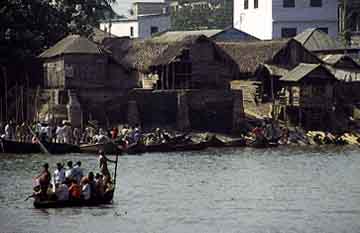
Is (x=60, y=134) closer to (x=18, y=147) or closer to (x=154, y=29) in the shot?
(x=18, y=147)

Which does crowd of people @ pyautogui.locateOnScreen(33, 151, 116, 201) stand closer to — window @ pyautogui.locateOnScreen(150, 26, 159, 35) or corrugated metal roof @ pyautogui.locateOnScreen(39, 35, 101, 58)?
corrugated metal roof @ pyautogui.locateOnScreen(39, 35, 101, 58)

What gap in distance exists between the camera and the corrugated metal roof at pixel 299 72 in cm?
6212

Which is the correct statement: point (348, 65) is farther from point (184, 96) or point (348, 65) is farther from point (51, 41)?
point (51, 41)

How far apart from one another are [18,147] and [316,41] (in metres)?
26.1

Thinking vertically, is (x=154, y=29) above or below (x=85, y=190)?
above

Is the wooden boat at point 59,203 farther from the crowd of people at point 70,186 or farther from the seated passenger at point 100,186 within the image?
the seated passenger at point 100,186

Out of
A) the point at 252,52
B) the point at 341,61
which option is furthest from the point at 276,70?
the point at 341,61

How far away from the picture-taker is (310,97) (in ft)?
204

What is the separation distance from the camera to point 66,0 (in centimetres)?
6831

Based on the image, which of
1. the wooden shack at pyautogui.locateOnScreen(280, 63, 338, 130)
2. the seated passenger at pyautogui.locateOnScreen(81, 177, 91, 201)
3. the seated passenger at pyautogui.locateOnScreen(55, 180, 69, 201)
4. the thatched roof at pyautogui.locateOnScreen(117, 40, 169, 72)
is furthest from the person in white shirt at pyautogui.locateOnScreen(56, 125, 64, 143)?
the seated passenger at pyautogui.locateOnScreen(55, 180, 69, 201)

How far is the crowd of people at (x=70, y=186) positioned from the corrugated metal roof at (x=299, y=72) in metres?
26.3

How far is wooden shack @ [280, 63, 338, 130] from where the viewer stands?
204 ft

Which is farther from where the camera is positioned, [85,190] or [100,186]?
[100,186]

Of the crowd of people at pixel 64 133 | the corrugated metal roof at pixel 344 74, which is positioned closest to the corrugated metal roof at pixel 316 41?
the corrugated metal roof at pixel 344 74
